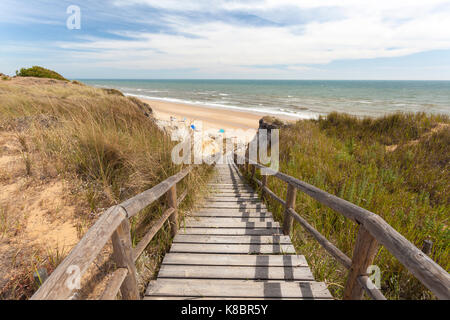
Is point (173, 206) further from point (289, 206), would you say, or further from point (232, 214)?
point (289, 206)

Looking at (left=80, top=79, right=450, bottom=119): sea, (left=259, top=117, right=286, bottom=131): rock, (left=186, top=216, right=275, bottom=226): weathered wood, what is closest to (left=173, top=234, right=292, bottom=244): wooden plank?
(left=186, top=216, right=275, bottom=226): weathered wood

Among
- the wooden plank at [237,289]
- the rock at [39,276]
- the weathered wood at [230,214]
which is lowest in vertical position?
the wooden plank at [237,289]

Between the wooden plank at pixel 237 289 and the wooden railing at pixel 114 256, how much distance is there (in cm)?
43

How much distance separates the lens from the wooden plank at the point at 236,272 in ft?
7.91

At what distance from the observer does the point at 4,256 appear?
215 cm

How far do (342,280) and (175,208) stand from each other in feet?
7.48

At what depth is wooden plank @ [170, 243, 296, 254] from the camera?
2875mm

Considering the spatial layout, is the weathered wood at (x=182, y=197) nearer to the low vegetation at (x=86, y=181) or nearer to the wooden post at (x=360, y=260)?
the low vegetation at (x=86, y=181)

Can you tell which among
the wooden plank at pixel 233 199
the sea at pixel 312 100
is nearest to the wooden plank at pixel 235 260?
the wooden plank at pixel 233 199

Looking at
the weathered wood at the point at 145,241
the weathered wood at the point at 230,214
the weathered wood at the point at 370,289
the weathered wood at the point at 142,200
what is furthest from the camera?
the weathered wood at the point at 230,214

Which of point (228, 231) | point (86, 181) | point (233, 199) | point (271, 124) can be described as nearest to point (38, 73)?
point (271, 124)
